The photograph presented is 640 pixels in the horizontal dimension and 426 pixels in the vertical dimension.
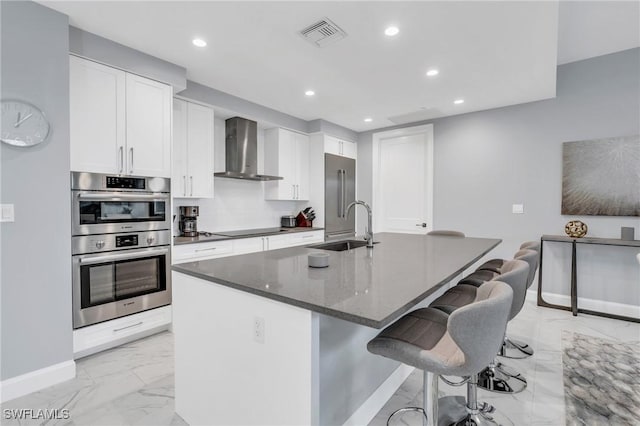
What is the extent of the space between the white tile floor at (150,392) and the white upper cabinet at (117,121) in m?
1.55

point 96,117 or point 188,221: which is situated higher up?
point 96,117

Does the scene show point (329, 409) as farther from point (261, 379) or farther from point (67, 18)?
point (67, 18)

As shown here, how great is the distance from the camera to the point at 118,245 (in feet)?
8.44

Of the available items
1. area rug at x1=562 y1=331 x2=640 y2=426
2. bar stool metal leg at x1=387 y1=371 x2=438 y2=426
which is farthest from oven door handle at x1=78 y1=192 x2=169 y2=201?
area rug at x1=562 y1=331 x2=640 y2=426

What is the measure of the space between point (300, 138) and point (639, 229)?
4.28m

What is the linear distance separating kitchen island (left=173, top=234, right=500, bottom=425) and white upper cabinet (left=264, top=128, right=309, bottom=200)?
2664 millimetres

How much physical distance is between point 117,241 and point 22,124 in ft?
3.42

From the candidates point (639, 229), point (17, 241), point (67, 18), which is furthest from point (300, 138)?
point (639, 229)

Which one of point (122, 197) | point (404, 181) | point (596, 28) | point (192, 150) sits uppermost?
point (596, 28)

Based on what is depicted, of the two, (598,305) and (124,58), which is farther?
(598,305)

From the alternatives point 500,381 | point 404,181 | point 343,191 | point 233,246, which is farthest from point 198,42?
point 404,181

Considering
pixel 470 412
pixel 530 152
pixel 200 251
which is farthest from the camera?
pixel 530 152

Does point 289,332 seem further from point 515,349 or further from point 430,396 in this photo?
point 515,349

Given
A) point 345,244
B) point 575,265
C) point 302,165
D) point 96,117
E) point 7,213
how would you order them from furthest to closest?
point 302,165 → point 575,265 → point 345,244 → point 96,117 → point 7,213
